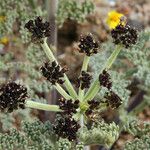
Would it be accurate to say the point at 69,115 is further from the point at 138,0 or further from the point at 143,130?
the point at 138,0

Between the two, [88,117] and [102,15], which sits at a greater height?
[102,15]

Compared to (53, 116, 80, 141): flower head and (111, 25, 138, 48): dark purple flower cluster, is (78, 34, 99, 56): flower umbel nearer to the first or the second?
(111, 25, 138, 48): dark purple flower cluster

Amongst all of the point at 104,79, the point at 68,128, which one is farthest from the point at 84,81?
the point at 68,128

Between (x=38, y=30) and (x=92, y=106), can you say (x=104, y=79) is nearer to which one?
(x=92, y=106)

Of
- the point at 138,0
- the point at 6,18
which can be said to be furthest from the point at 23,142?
the point at 138,0

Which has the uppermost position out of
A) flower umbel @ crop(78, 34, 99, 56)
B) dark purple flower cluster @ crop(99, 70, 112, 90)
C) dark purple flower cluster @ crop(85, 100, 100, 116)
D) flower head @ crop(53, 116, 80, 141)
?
flower umbel @ crop(78, 34, 99, 56)

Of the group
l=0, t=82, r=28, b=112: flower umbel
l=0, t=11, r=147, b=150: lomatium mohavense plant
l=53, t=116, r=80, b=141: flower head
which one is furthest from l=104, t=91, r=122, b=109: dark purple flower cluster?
l=0, t=82, r=28, b=112: flower umbel

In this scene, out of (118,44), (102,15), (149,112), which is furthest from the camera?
(102,15)
